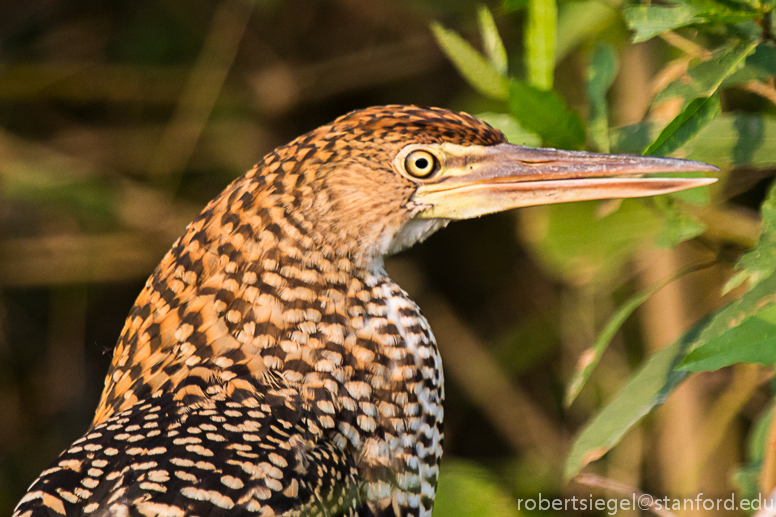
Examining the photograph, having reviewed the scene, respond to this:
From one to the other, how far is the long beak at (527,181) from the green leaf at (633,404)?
1.07ft

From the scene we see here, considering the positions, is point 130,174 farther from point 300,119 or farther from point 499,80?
point 499,80

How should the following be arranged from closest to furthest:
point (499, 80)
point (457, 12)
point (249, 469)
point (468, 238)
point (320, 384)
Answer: point (249, 469)
point (320, 384)
point (499, 80)
point (457, 12)
point (468, 238)

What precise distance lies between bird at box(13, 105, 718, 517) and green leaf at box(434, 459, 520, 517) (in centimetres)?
43

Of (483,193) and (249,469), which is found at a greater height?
(483,193)

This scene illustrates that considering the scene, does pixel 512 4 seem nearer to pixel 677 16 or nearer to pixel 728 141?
pixel 677 16

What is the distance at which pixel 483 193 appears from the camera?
1.64m

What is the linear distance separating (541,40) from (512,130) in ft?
0.64

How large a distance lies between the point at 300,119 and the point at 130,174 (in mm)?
937

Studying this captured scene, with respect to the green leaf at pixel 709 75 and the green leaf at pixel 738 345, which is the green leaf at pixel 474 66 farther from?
the green leaf at pixel 738 345

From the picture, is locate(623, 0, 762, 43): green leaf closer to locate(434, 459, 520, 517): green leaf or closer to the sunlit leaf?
the sunlit leaf

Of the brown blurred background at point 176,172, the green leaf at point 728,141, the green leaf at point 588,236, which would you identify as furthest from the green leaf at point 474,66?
the brown blurred background at point 176,172

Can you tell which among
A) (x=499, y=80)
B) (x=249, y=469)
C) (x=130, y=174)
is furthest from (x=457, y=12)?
(x=249, y=469)

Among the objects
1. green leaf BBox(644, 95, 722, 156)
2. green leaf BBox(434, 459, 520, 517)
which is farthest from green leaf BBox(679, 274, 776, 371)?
green leaf BBox(434, 459, 520, 517)

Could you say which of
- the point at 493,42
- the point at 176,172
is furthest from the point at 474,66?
the point at 176,172
